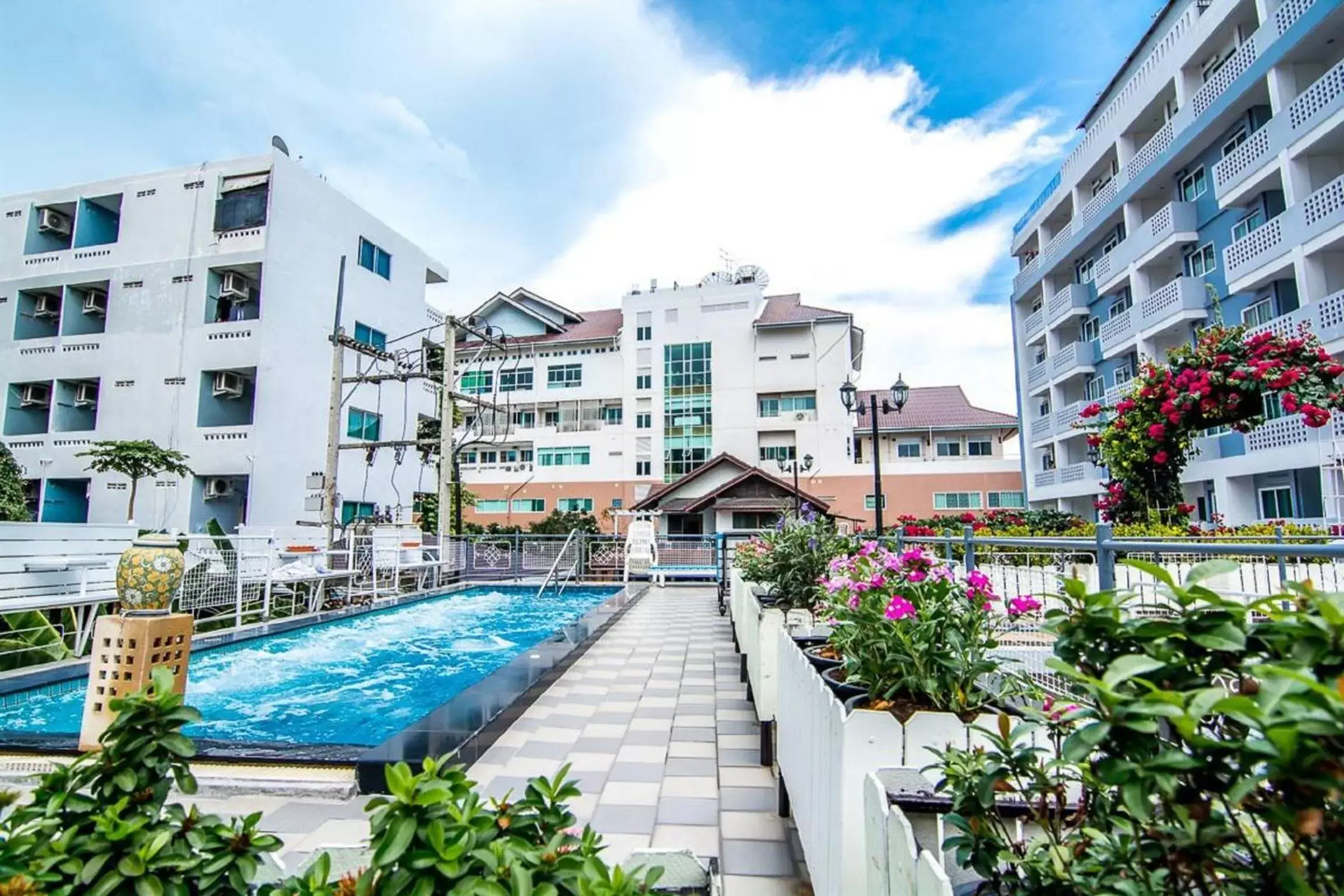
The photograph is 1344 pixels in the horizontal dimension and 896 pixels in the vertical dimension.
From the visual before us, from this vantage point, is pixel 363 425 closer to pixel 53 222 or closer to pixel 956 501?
pixel 53 222

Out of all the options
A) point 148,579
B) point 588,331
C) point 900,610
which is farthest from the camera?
point 588,331

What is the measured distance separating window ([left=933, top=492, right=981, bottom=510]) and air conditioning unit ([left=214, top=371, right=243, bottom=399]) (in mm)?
24636

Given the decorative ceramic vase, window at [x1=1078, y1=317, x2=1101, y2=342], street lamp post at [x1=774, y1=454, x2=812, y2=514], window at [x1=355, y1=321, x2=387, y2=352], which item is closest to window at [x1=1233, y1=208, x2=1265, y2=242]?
window at [x1=1078, y1=317, x2=1101, y2=342]

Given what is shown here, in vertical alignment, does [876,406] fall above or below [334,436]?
below

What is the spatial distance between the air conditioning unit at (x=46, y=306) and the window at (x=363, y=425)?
8235mm

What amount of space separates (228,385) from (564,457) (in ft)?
52.6

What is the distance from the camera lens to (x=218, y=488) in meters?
14.6

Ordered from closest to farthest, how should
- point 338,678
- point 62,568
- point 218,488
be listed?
point 62,568 < point 338,678 < point 218,488

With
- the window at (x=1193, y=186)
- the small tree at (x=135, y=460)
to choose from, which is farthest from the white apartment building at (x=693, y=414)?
the small tree at (x=135, y=460)

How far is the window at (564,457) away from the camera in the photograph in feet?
97.7

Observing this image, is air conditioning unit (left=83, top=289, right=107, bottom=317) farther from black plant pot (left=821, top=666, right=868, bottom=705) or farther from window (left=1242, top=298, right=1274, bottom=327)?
window (left=1242, top=298, right=1274, bottom=327)

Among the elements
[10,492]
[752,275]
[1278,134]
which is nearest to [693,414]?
[752,275]

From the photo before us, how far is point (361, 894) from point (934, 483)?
28.0 metres

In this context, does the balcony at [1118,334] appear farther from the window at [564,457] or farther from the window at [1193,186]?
the window at [564,457]
